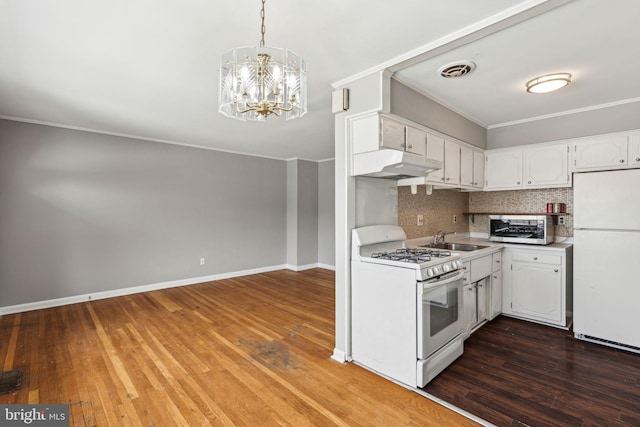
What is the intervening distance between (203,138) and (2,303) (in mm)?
3386

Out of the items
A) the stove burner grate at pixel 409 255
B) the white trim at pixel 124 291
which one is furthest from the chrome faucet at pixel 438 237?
the white trim at pixel 124 291

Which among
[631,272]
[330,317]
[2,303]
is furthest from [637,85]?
[2,303]

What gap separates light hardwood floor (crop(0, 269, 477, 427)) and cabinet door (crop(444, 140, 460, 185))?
7.12 ft

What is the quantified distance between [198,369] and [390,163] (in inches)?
92.1

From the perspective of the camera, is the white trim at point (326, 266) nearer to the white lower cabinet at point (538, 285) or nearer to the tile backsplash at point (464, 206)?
the tile backsplash at point (464, 206)

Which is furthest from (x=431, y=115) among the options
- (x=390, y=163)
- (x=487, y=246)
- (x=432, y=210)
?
(x=487, y=246)

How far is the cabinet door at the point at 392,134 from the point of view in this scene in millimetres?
2535

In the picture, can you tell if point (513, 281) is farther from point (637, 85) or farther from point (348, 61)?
point (348, 61)

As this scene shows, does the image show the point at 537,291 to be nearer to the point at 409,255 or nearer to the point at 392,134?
the point at 409,255

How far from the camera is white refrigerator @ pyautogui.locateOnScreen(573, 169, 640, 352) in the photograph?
2785mm

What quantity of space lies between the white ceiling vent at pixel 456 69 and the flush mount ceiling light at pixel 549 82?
72cm

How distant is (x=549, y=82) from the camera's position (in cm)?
268

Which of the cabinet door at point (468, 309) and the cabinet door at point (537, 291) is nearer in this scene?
the cabinet door at point (468, 309)

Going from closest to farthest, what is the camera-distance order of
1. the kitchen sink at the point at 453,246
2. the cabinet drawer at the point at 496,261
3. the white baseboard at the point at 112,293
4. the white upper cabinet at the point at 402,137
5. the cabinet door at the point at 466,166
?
the white upper cabinet at the point at 402,137
the cabinet drawer at the point at 496,261
the cabinet door at the point at 466,166
the kitchen sink at the point at 453,246
the white baseboard at the point at 112,293
